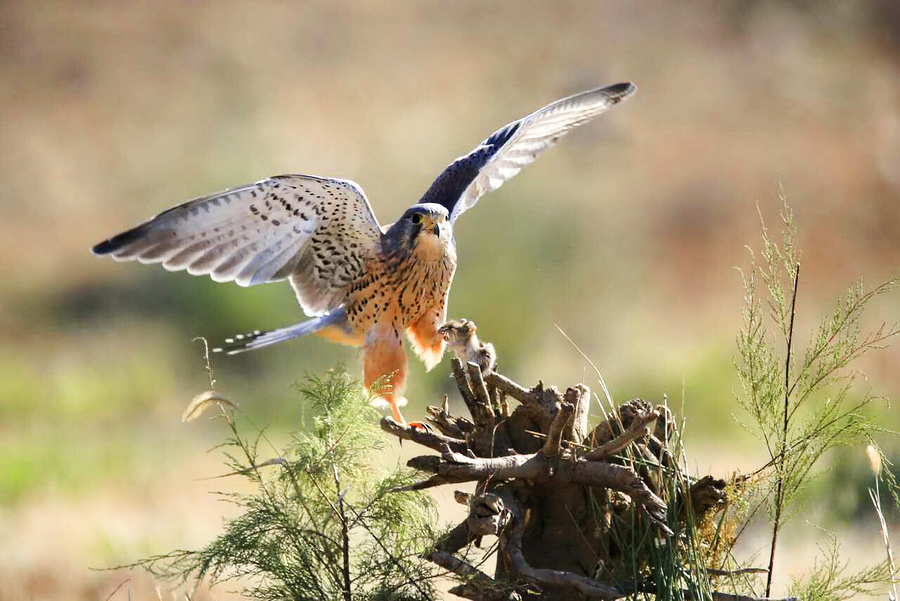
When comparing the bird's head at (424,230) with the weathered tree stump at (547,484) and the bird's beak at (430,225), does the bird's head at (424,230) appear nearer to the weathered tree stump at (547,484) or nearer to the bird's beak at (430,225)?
the bird's beak at (430,225)

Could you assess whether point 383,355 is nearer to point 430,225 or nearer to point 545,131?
point 430,225

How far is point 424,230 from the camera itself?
170 inches

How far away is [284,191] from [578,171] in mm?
21132

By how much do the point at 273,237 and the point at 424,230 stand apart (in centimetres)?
57

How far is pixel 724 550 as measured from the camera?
9.86 feet

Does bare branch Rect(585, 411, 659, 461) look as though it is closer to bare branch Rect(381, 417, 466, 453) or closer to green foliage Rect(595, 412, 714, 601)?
green foliage Rect(595, 412, 714, 601)

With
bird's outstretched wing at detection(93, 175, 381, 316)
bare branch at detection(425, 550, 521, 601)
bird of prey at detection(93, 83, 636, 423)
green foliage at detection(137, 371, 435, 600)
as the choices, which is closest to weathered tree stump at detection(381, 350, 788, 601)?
bare branch at detection(425, 550, 521, 601)

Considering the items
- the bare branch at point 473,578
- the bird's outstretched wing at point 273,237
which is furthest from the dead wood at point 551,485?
the bird's outstretched wing at point 273,237

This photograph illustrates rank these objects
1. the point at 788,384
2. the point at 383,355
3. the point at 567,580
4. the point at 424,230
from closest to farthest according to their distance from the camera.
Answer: the point at 567,580 < the point at 788,384 < the point at 424,230 < the point at 383,355

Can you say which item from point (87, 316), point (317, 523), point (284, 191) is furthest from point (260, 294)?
point (317, 523)

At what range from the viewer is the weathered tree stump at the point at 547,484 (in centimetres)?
275

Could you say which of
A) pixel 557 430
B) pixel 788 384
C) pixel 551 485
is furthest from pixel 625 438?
pixel 788 384

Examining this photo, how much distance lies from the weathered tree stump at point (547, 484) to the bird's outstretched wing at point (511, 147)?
172cm

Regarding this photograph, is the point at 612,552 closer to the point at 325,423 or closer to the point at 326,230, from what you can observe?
the point at 325,423
